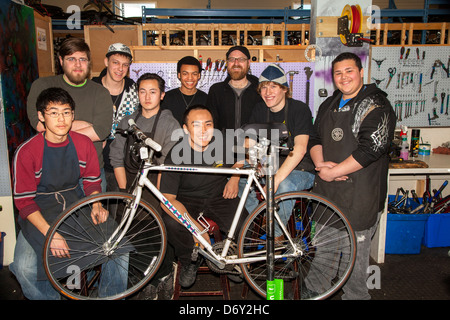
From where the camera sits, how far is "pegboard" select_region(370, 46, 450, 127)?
434 cm

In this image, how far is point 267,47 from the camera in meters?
4.59

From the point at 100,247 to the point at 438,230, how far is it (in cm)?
388

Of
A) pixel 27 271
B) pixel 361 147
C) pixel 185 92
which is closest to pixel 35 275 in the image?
pixel 27 271

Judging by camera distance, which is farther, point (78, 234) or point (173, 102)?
point (173, 102)

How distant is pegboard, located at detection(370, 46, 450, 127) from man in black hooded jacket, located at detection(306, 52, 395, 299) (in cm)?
209

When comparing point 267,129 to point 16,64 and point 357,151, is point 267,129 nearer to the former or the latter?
point 357,151

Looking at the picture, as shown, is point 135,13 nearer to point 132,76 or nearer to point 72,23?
point 72,23

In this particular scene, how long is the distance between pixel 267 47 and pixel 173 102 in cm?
187

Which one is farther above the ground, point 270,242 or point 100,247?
point 270,242

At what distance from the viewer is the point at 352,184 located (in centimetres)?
259

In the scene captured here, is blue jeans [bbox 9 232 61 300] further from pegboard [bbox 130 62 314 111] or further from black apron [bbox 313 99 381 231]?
pegboard [bbox 130 62 314 111]

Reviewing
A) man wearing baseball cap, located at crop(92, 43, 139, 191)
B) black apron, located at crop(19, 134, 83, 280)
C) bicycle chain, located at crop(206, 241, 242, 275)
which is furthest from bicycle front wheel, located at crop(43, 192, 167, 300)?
man wearing baseball cap, located at crop(92, 43, 139, 191)
